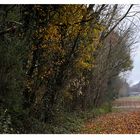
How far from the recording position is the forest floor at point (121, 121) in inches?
395

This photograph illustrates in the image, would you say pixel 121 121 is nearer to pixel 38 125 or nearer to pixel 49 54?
pixel 49 54

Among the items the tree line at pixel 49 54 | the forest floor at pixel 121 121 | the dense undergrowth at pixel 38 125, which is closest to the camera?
the dense undergrowth at pixel 38 125

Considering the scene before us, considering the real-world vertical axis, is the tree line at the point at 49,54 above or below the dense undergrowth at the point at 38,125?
above

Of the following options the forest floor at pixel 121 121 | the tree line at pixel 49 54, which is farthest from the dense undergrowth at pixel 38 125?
the forest floor at pixel 121 121

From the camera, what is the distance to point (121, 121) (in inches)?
468

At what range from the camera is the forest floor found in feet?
32.9

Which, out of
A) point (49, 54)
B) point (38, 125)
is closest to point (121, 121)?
point (49, 54)

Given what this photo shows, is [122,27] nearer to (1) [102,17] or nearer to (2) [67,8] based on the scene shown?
(1) [102,17]

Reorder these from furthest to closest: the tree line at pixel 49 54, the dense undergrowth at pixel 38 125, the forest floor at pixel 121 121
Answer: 1. the forest floor at pixel 121 121
2. the tree line at pixel 49 54
3. the dense undergrowth at pixel 38 125

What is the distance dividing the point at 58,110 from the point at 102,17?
2594 millimetres

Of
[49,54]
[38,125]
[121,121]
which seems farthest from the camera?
[121,121]

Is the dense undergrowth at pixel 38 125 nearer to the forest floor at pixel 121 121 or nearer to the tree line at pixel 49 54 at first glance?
the tree line at pixel 49 54
